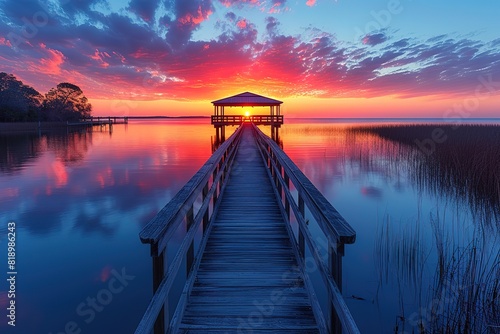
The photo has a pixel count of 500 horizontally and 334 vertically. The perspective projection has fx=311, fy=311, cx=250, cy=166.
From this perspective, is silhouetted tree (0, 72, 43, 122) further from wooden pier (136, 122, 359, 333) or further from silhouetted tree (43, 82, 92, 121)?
wooden pier (136, 122, 359, 333)

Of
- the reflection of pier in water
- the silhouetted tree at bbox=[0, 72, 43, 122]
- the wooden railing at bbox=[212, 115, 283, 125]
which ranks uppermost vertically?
the silhouetted tree at bbox=[0, 72, 43, 122]

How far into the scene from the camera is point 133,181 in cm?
1402

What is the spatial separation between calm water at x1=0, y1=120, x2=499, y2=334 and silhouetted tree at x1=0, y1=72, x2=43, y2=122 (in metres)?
36.5

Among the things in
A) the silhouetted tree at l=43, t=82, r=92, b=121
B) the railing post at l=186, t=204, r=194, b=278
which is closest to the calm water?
the railing post at l=186, t=204, r=194, b=278

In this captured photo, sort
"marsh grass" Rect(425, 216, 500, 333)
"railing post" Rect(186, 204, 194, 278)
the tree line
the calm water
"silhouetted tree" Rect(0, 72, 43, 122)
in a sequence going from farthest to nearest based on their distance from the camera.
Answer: the tree line < "silhouetted tree" Rect(0, 72, 43, 122) < the calm water < "marsh grass" Rect(425, 216, 500, 333) < "railing post" Rect(186, 204, 194, 278)

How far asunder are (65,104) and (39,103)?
6.69 m

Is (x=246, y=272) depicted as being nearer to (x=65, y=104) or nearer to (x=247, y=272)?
(x=247, y=272)

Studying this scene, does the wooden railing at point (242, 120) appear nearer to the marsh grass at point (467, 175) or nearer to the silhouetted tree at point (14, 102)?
the marsh grass at point (467, 175)

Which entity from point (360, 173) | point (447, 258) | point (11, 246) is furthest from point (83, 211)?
point (360, 173)

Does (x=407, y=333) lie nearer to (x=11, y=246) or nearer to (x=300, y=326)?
(x=300, y=326)

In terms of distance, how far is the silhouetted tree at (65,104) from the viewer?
179 feet

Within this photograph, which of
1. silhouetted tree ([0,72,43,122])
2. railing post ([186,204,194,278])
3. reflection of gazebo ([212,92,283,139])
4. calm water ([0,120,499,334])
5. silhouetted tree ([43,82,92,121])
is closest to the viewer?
railing post ([186,204,194,278])

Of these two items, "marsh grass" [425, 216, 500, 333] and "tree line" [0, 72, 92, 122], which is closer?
"marsh grass" [425, 216, 500, 333]

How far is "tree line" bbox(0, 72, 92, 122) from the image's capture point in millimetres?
43844
